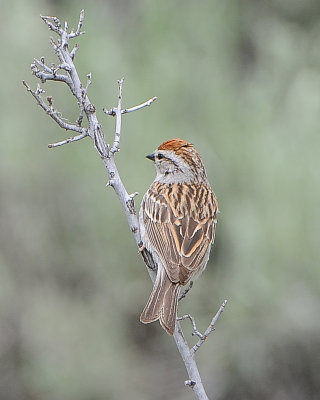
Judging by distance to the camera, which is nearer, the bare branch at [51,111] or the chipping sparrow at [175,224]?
the bare branch at [51,111]

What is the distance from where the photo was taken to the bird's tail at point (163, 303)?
4.61 meters

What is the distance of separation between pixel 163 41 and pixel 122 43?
0.64 metres

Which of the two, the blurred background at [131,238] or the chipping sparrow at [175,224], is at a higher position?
the blurred background at [131,238]

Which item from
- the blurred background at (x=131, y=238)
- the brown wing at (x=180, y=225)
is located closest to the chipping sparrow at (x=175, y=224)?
the brown wing at (x=180, y=225)

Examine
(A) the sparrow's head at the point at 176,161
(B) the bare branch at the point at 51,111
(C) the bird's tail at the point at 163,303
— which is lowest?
(C) the bird's tail at the point at 163,303

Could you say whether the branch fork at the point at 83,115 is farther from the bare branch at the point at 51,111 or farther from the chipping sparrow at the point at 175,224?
the chipping sparrow at the point at 175,224

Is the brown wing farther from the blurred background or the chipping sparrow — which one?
the blurred background

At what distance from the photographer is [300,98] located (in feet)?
27.6

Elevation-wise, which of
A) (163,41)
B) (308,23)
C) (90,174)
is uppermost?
(308,23)

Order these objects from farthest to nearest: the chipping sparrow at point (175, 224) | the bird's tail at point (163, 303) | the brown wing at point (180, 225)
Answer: the brown wing at point (180, 225)
the chipping sparrow at point (175, 224)
the bird's tail at point (163, 303)

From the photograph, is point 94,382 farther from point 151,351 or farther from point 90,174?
point 90,174

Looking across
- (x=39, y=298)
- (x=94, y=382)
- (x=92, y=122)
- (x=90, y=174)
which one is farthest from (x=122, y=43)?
(x=92, y=122)

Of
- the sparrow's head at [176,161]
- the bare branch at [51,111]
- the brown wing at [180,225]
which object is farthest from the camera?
the sparrow's head at [176,161]

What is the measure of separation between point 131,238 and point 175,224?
271cm
